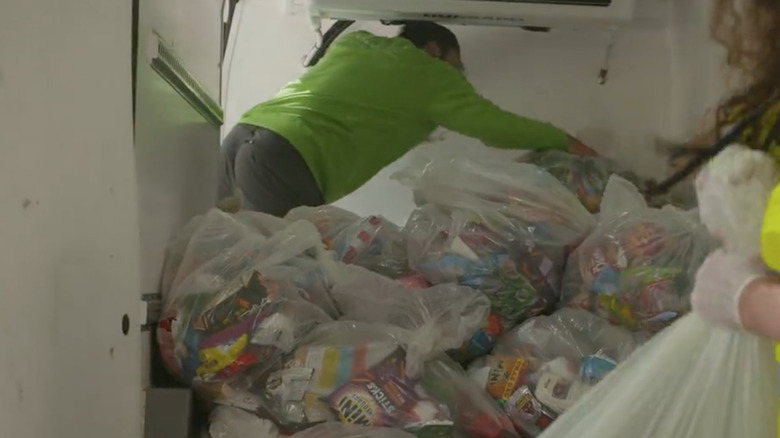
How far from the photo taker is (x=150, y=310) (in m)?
1.07

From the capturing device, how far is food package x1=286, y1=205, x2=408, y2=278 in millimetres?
1221

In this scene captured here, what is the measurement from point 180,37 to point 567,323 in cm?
71

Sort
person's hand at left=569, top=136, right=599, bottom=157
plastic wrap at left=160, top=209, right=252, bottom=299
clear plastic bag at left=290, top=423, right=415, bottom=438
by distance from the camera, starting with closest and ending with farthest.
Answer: clear plastic bag at left=290, top=423, right=415, bottom=438, plastic wrap at left=160, top=209, right=252, bottom=299, person's hand at left=569, top=136, right=599, bottom=157

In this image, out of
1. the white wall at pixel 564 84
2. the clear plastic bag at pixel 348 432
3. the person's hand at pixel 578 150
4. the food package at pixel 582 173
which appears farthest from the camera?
the white wall at pixel 564 84

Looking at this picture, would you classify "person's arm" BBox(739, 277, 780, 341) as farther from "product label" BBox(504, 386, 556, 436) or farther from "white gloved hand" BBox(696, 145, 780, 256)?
"product label" BBox(504, 386, 556, 436)

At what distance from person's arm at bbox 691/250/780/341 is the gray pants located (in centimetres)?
98

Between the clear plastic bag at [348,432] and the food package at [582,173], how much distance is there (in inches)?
23.2

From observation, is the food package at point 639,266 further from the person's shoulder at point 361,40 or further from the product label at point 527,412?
the person's shoulder at point 361,40

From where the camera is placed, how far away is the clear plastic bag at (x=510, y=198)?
1.17 meters

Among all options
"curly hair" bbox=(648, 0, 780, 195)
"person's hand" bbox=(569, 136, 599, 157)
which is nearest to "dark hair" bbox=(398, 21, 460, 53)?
"person's hand" bbox=(569, 136, 599, 157)

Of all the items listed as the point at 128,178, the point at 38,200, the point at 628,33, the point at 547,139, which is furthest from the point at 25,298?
the point at 628,33

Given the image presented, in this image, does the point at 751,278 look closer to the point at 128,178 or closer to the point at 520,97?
the point at 128,178

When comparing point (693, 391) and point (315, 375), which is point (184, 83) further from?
point (693, 391)

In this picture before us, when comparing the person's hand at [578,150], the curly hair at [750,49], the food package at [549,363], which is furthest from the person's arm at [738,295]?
the person's hand at [578,150]
